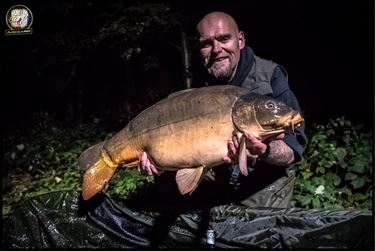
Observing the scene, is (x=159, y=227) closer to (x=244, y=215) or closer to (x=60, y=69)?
(x=244, y=215)

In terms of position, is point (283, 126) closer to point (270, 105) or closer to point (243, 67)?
point (270, 105)

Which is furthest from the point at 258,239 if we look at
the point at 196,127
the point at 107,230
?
the point at 107,230

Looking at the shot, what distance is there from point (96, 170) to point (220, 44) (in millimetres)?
1058

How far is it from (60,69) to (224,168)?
6066mm

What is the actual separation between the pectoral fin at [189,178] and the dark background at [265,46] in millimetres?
3177

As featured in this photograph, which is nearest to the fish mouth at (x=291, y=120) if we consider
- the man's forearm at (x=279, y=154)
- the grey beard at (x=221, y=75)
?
the man's forearm at (x=279, y=154)

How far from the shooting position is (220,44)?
2.48 m

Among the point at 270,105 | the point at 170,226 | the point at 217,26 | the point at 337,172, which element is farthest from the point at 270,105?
the point at 337,172

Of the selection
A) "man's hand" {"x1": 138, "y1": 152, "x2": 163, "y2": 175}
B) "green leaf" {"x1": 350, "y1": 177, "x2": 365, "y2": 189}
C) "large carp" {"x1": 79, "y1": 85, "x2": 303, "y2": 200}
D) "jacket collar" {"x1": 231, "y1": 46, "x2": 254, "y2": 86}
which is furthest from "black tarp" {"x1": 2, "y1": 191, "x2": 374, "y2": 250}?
"green leaf" {"x1": 350, "y1": 177, "x2": 365, "y2": 189}

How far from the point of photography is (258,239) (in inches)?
85.8

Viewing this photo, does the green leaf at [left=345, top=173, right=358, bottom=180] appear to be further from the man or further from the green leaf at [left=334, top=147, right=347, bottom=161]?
the man

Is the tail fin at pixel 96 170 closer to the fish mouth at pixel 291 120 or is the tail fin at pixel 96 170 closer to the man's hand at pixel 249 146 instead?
the man's hand at pixel 249 146

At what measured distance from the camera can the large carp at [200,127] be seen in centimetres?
177

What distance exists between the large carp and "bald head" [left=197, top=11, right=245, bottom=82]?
0.58 meters
